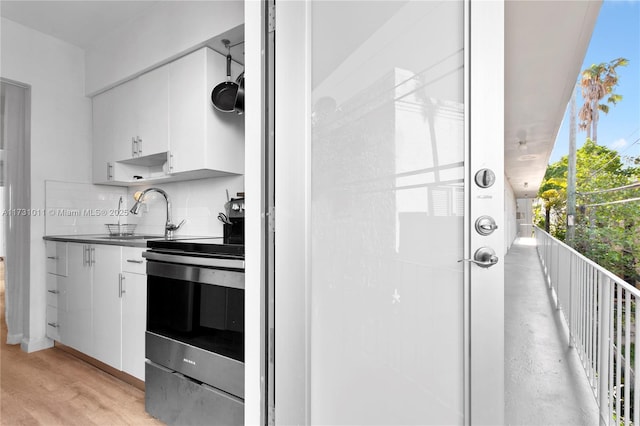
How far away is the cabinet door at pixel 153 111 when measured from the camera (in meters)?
2.50

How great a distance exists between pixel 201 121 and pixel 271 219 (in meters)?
1.31

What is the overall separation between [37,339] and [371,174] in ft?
10.5

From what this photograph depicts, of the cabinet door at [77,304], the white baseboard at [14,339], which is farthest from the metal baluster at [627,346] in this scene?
the white baseboard at [14,339]

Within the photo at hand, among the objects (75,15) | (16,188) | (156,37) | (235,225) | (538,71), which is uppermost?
(75,15)

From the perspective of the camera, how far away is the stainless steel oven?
1503mm

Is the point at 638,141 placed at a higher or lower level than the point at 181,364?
higher

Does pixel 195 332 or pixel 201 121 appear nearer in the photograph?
pixel 195 332

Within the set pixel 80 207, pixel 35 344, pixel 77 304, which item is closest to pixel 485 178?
pixel 77 304

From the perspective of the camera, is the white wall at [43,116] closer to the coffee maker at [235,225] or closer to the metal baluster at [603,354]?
the coffee maker at [235,225]

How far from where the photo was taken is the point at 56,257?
2.77m

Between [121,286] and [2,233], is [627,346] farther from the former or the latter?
[2,233]

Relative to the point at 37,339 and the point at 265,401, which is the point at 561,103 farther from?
the point at 37,339

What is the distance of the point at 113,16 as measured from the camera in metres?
2.66

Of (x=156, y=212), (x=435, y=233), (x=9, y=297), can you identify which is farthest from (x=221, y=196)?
(x=9, y=297)
